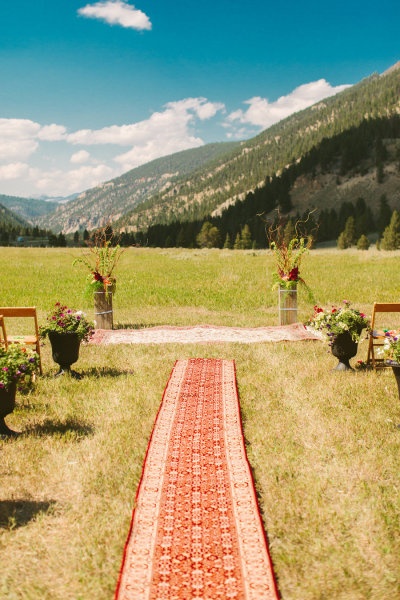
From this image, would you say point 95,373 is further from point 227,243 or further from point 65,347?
point 227,243

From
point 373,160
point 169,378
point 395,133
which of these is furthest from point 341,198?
point 169,378

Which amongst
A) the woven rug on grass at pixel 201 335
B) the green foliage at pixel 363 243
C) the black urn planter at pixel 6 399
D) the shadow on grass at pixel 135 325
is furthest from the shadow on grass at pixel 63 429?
the green foliage at pixel 363 243

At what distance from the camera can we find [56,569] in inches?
167

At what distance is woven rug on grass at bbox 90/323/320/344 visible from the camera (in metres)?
13.5

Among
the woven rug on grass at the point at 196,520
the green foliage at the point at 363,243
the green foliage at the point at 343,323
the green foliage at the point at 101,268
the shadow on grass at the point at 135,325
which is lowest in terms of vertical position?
the woven rug on grass at the point at 196,520

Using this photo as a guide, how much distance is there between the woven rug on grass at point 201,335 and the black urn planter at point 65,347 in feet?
11.4

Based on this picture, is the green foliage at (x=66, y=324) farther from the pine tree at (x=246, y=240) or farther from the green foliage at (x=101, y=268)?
the pine tree at (x=246, y=240)

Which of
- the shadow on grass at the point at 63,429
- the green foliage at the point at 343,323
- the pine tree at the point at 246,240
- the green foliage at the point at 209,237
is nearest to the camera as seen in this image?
the shadow on grass at the point at 63,429

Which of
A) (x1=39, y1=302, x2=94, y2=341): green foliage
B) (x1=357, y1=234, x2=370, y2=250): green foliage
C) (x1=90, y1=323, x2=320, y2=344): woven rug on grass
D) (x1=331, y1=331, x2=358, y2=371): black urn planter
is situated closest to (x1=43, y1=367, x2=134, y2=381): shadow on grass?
(x1=39, y1=302, x2=94, y2=341): green foliage

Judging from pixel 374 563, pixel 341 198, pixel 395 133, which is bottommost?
pixel 374 563

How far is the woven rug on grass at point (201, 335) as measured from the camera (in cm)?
1352

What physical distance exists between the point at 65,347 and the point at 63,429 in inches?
107

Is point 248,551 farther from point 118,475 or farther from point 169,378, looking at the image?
point 169,378

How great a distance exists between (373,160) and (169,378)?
17550cm
